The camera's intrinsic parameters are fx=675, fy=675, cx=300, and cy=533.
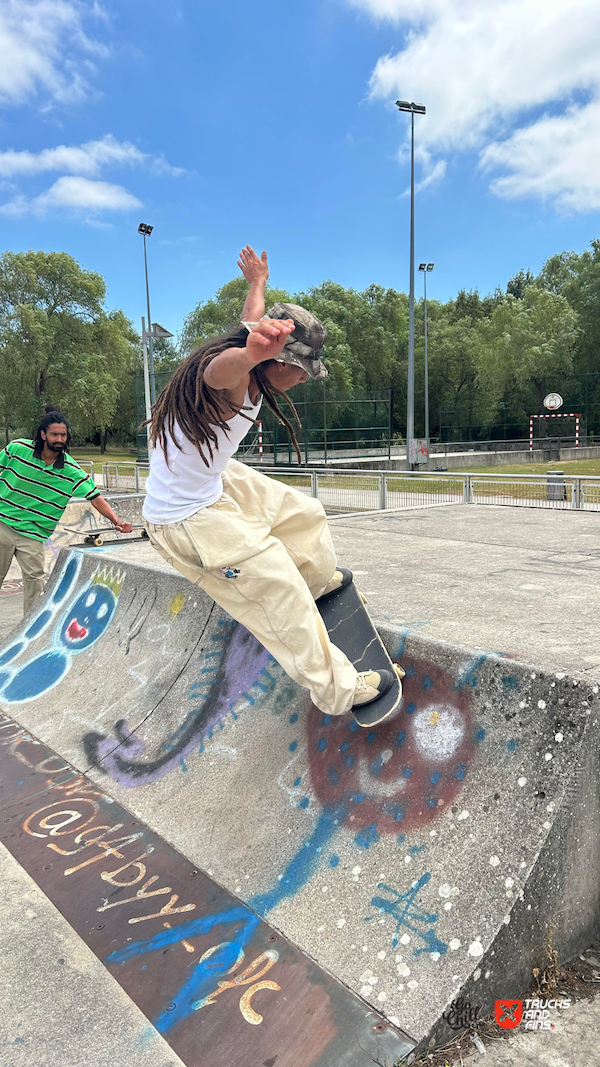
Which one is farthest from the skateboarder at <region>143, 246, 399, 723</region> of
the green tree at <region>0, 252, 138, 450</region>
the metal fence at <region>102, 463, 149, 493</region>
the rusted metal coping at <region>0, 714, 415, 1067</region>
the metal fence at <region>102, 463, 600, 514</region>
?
the green tree at <region>0, 252, 138, 450</region>

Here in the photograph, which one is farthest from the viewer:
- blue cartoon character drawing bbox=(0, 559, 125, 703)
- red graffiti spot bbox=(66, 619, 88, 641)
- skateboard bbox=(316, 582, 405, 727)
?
red graffiti spot bbox=(66, 619, 88, 641)

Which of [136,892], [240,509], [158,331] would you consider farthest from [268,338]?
[158,331]

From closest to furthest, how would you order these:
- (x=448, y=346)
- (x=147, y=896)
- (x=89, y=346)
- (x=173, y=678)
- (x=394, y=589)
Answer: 1. (x=147, y=896)
2. (x=173, y=678)
3. (x=394, y=589)
4. (x=89, y=346)
5. (x=448, y=346)

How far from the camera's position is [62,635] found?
5.24m

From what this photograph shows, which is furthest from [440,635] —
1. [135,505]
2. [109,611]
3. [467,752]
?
[135,505]

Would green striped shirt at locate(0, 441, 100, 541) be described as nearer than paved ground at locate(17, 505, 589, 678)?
No

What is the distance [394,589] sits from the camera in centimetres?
432

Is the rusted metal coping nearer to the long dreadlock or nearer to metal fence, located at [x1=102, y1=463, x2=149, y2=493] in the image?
the long dreadlock

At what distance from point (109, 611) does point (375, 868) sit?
3.22 metres

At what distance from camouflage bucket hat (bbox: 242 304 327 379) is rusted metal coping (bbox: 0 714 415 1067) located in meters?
1.98

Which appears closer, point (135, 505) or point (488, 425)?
point (135, 505)

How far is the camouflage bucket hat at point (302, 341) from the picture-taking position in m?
2.35

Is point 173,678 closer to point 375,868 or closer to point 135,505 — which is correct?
point 375,868

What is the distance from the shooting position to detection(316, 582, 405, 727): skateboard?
261cm
